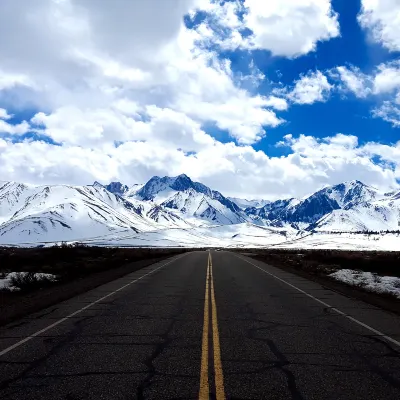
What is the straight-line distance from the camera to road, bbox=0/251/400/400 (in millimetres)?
5887

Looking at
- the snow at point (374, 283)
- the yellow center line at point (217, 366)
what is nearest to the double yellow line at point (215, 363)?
the yellow center line at point (217, 366)

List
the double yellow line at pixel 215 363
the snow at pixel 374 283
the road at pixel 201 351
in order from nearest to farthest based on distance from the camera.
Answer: the double yellow line at pixel 215 363, the road at pixel 201 351, the snow at pixel 374 283

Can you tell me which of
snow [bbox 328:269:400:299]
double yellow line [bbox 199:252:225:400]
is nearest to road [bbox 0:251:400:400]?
double yellow line [bbox 199:252:225:400]

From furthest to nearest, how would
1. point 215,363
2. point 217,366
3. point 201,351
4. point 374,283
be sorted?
point 374,283 < point 201,351 < point 215,363 < point 217,366

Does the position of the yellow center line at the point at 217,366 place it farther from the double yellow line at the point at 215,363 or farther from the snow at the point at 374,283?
the snow at the point at 374,283

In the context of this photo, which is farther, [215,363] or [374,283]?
[374,283]

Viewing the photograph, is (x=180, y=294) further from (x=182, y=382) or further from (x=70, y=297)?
(x=182, y=382)

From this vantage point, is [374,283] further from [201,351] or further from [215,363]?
[215,363]

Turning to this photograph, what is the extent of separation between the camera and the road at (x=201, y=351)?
19.3 ft

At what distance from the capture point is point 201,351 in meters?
7.81

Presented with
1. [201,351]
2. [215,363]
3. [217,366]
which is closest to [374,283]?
[201,351]

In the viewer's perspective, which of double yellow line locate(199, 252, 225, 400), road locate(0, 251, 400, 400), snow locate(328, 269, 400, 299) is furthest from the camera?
snow locate(328, 269, 400, 299)

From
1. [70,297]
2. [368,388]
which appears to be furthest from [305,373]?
[70,297]

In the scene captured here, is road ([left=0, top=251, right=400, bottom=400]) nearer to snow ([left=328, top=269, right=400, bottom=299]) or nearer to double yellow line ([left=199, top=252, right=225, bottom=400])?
double yellow line ([left=199, top=252, right=225, bottom=400])
